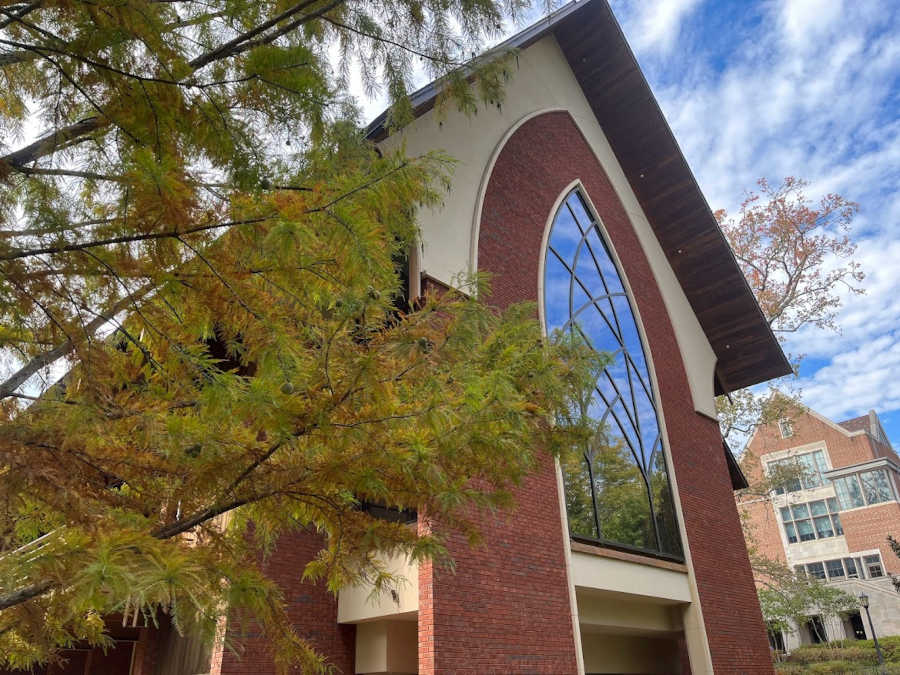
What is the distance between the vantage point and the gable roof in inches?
520

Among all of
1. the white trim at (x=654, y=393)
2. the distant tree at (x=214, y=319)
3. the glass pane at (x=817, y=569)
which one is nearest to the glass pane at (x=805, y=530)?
the glass pane at (x=817, y=569)

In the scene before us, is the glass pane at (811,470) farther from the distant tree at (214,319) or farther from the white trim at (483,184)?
the distant tree at (214,319)

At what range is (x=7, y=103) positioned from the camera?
313cm

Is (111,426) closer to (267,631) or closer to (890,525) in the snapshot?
(267,631)

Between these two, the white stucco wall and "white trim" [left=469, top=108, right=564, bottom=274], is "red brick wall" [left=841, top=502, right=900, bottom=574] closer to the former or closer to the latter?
the white stucco wall

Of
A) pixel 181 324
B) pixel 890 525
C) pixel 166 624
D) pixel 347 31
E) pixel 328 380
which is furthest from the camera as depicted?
pixel 890 525

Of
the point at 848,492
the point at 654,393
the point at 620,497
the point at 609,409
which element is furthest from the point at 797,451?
the point at 620,497

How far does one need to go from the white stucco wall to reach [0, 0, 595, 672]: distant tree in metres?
1.29

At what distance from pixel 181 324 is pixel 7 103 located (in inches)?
58.2

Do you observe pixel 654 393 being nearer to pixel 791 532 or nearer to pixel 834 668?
pixel 834 668

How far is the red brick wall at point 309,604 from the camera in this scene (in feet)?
23.8

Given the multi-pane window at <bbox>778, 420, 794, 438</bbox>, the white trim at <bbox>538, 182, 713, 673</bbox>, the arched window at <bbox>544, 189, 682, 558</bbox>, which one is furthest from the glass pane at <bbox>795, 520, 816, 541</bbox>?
the arched window at <bbox>544, 189, 682, 558</bbox>

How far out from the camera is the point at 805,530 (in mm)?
34656

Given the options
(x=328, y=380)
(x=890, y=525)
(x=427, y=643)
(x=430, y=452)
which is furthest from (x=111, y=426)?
(x=890, y=525)
